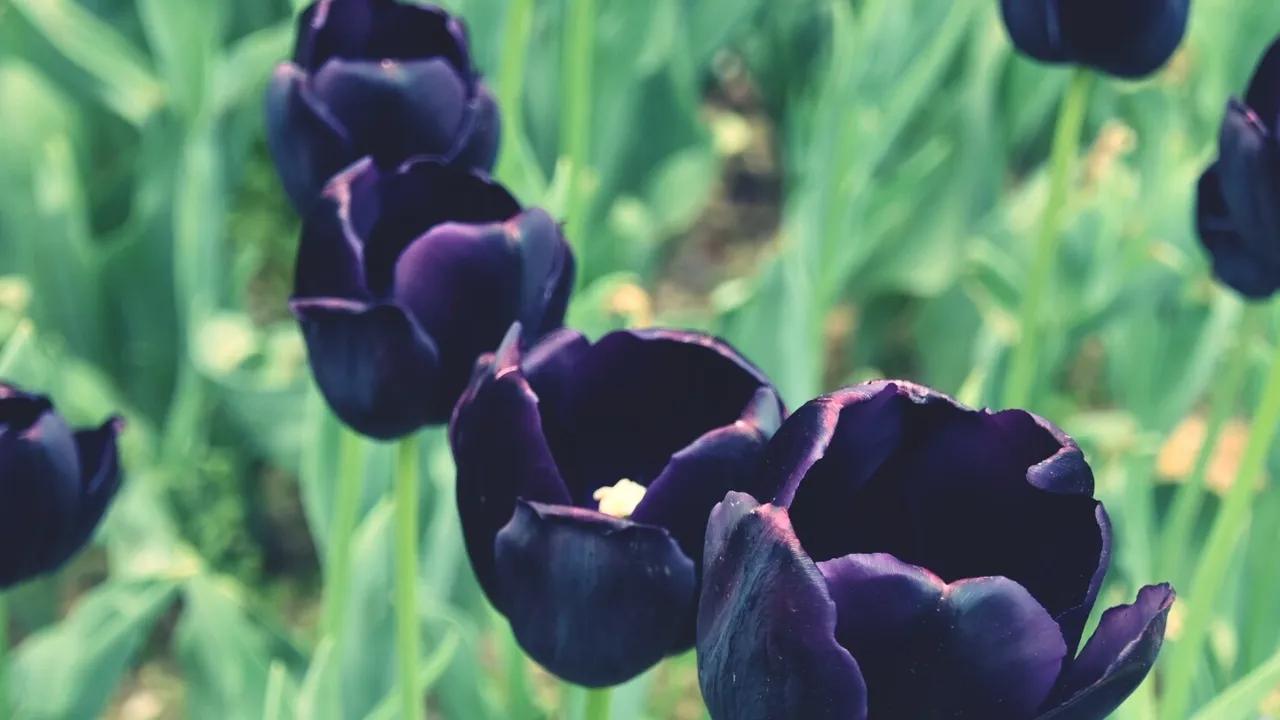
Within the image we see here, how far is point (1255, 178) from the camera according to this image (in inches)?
33.0

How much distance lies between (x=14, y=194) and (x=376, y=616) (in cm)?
78

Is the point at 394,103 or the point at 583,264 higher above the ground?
the point at 394,103

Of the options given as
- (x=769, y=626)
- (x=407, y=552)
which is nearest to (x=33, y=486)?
(x=407, y=552)

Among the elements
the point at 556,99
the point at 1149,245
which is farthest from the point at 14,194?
the point at 1149,245

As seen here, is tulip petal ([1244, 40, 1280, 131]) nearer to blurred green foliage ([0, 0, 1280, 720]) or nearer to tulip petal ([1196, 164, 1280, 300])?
tulip petal ([1196, 164, 1280, 300])

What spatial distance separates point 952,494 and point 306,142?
457mm

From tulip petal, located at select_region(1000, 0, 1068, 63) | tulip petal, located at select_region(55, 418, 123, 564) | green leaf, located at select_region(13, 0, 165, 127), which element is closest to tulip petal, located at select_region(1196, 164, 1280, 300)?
tulip petal, located at select_region(1000, 0, 1068, 63)

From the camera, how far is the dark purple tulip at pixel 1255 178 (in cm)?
83

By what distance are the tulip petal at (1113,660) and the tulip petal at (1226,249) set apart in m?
0.43

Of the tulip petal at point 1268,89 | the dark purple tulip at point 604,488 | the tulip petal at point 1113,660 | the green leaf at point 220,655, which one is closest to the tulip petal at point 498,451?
the dark purple tulip at point 604,488

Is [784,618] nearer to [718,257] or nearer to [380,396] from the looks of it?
[380,396]

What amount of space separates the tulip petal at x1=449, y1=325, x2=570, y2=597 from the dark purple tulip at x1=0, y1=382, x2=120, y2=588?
29cm

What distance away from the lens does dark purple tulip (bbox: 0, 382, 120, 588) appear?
31.1 inches

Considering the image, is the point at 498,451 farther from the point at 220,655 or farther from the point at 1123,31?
the point at 220,655
